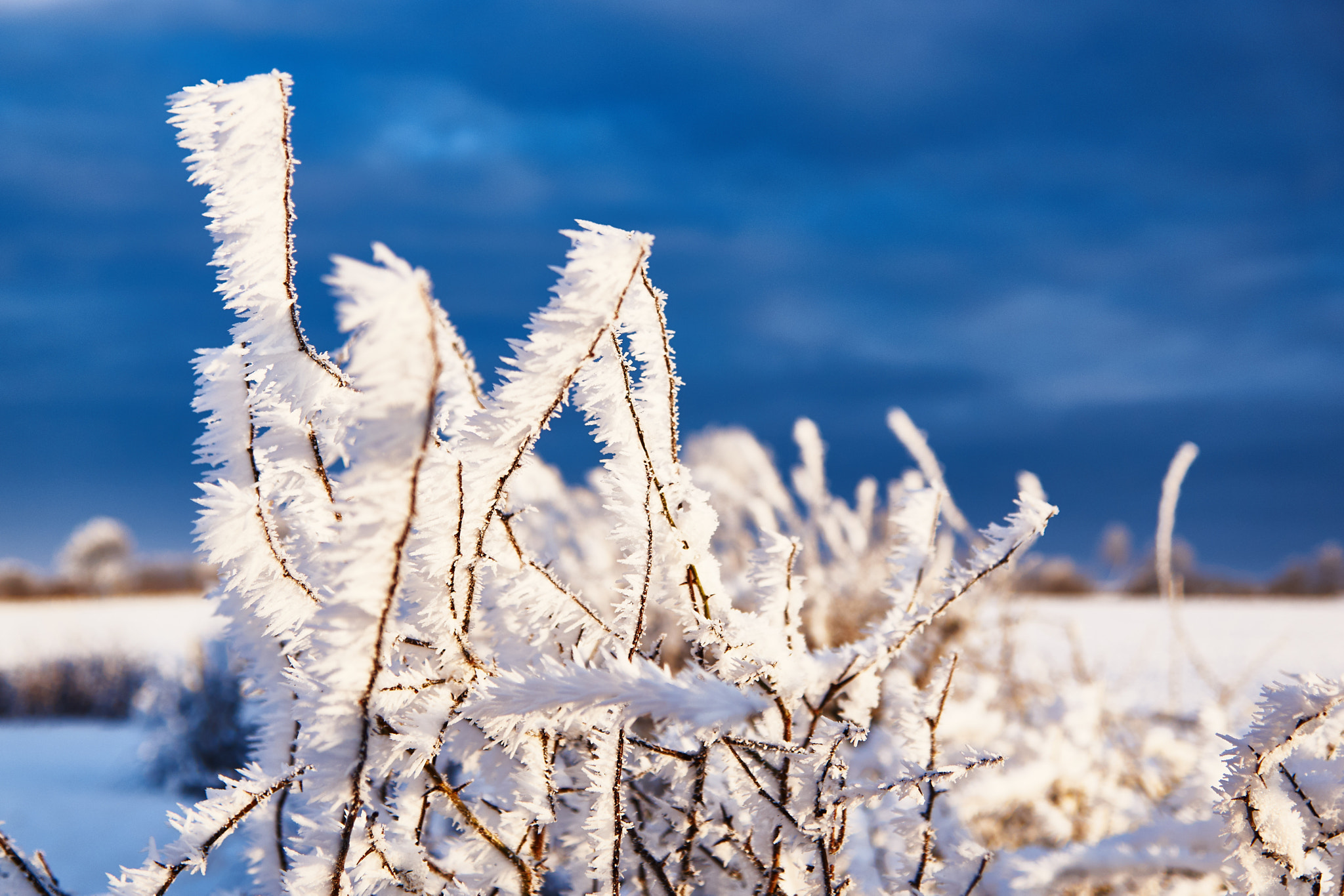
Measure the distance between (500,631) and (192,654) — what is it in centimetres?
642

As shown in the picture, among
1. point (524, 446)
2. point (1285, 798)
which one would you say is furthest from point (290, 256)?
point (1285, 798)

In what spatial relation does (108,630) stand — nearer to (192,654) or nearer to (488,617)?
(192,654)

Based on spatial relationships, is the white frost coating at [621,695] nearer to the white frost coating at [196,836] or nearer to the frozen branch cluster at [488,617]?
the frozen branch cluster at [488,617]

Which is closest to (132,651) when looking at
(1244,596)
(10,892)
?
(10,892)

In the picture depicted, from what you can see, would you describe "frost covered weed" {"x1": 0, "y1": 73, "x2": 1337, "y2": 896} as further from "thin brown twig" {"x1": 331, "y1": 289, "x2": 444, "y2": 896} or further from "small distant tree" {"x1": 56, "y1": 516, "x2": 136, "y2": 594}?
"small distant tree" {"x1": 56, "y1": 516, "x2": 136, "y2": 594}

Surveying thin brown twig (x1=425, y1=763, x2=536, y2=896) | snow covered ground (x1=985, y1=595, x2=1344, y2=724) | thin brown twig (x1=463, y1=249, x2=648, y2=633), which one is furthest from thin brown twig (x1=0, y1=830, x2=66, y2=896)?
snow covered ground (x1=985, y1=595, x2=1344, y2=724)

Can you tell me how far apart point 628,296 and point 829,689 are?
1.74ft

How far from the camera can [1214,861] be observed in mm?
1302

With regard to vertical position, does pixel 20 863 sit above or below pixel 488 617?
below

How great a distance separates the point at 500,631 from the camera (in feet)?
3.07

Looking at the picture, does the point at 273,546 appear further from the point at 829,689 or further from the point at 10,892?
the point at 829,689

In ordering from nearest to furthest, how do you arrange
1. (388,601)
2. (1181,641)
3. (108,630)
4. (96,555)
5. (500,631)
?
(388,601)
(500,631)
(1181,641)
(108,630)
(96,555)

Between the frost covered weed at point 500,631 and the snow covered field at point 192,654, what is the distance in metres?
0.25

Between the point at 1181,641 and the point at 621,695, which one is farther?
the point at 1181,641
